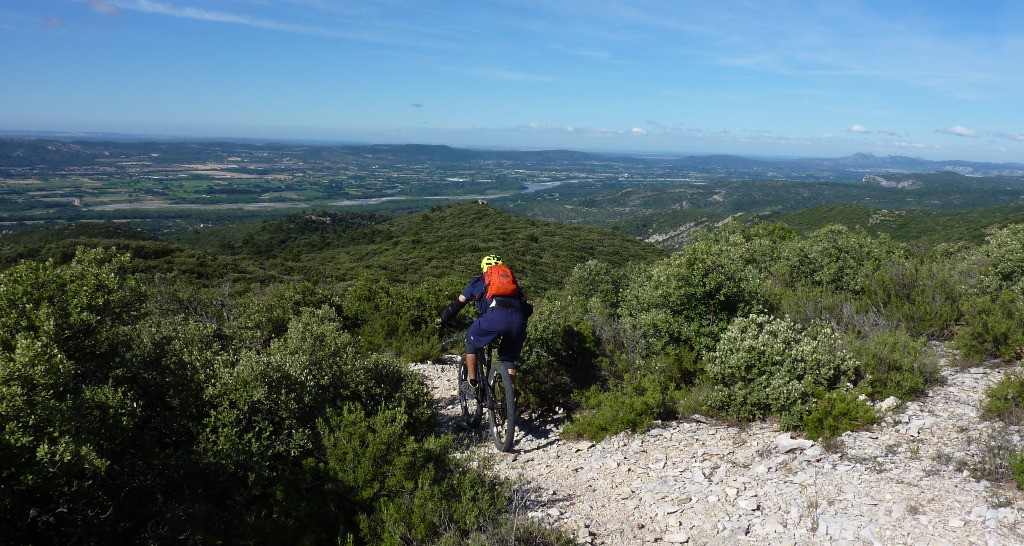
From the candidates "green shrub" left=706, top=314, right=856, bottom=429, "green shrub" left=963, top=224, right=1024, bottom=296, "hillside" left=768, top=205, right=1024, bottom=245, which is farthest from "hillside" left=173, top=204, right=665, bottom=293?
"green shrub" left=963, top=224, right=1024, bottom=296

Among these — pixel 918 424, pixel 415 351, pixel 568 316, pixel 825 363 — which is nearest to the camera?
pixel 918 424

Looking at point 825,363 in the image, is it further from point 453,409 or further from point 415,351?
point 415,351

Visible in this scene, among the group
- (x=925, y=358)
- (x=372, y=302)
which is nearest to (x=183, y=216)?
(x=372, y=302)

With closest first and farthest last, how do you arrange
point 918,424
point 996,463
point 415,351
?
point 996,463, point 918,424, point 415,351

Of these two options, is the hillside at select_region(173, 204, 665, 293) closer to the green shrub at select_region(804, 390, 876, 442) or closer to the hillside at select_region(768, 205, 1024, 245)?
the hillside at select_region(768, 205, 1024, 245)

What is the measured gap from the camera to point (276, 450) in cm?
437

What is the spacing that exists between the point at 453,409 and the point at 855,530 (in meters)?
4.86

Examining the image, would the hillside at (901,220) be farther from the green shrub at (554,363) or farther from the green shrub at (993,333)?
the green shrub at (554,363)

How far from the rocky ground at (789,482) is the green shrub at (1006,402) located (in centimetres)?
13

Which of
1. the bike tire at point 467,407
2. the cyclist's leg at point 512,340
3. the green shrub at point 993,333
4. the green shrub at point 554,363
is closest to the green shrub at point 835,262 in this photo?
the green shrub at point 993,333

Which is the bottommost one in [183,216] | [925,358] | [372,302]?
[183,216]

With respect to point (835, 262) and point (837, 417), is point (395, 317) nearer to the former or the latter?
point (837, 417)

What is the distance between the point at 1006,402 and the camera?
16.6 ft

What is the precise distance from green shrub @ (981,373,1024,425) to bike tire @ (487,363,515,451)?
180 inches
